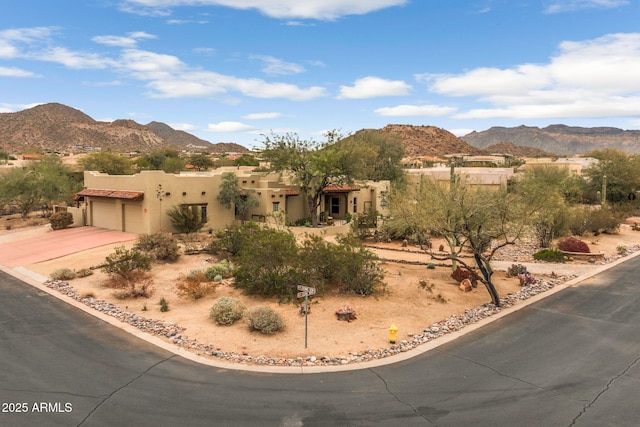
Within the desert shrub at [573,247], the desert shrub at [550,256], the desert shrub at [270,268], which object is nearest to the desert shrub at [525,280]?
the desert shrub at [550,256]

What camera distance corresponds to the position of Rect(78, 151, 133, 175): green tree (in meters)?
55.0

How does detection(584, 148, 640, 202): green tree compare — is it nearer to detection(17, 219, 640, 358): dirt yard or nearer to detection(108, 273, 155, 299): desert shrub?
detection(17, 219, 640, 358): dirt yard

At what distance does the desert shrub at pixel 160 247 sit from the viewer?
2325 centimetres

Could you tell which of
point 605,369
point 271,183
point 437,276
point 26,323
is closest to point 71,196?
point 271,183

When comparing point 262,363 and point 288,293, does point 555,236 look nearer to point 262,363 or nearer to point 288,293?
point 288,293

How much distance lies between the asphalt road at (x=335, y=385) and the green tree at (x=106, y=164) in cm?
4410

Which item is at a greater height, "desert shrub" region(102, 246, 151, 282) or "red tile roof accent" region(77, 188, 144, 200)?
"red tile roof accent" region(77, 188, 144, 200)

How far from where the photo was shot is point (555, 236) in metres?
33.6

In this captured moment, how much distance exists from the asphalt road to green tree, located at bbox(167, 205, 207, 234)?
48.1 feet

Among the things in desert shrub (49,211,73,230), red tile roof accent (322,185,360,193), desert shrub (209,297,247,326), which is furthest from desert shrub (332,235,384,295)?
desert shrub (49,211,73,230)

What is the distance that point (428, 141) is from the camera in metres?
127

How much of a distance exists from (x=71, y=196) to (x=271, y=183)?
22.5 meters

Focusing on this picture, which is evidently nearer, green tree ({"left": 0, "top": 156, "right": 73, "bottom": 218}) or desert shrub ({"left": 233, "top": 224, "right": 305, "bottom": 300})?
desert shrub ({"left": 233, "top": 224, "right": 305, "bottom": 300})

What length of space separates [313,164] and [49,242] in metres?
17.9
